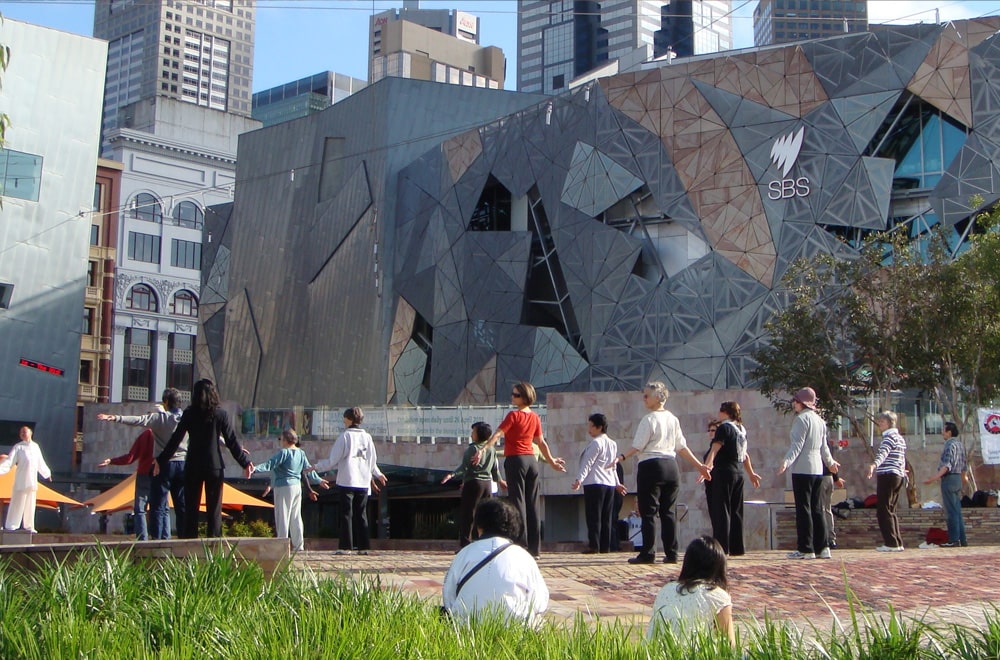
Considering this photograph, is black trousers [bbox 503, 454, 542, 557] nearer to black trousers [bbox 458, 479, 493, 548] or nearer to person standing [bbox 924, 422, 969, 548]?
black trousers [bbox 458, 479, 493, 548]

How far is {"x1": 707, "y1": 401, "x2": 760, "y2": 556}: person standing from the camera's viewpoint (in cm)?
1317

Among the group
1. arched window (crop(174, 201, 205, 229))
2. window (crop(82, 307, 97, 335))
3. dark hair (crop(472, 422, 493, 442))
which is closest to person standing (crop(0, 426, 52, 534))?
dark hair (crop(472, 422, 493, 442))

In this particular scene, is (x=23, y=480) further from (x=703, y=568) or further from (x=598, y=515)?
(x=703, y=568)

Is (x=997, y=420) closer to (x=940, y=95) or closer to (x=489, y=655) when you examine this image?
(x=940, y=95)

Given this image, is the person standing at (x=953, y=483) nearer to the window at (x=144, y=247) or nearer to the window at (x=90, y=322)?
the window at (x=90, y=322)

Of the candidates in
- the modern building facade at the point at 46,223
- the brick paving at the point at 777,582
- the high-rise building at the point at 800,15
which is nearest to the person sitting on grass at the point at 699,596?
the brick paving at the point at 777,582

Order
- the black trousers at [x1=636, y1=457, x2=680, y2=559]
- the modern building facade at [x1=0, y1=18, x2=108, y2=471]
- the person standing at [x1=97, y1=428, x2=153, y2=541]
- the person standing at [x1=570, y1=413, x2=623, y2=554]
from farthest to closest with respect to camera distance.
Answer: the modern building facade at [x1=0, y1=18, x2=108, y2=471] < the person standing at [x1=570, y1=413, x2=623, y2=554] < the person standing at [x1=97, y1=428, x2=153, y2=541] < the black trousers at [x1=636, y1=457, x2=680, y2=559]

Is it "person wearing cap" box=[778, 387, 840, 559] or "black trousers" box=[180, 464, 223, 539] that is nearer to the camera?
"black trousers" box=[180, 464, 223, 539]

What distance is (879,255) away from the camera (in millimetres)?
28688

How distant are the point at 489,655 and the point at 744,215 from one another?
30.3 m

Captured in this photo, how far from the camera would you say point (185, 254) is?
8950cm

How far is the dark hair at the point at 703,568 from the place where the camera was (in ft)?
24.0

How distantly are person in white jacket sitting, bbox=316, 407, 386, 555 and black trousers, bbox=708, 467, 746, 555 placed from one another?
4.05 m

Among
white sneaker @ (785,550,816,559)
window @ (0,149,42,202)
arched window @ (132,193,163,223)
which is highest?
arched window @ (132,193,163,223)
